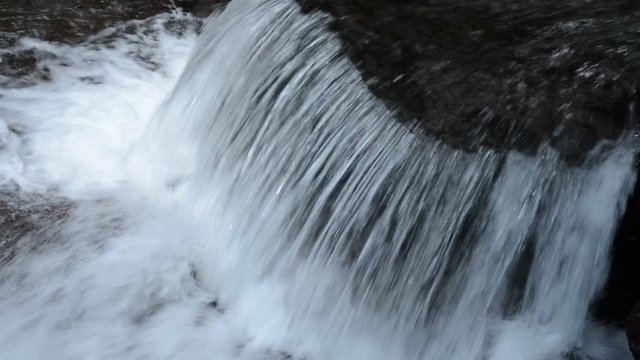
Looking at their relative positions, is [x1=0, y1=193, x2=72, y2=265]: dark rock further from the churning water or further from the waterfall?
the waterfall

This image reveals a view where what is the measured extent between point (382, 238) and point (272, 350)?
747mm

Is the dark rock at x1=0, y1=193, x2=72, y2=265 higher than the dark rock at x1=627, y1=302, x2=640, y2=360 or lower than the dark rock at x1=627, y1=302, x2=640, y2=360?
lower

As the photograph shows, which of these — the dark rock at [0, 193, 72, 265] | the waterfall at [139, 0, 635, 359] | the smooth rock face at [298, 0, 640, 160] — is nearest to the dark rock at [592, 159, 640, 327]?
the waterfall at [139, 0, 635, 359]

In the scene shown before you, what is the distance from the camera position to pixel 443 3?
4.04m

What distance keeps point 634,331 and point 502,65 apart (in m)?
1.30

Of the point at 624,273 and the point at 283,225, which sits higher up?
the point at 624,273

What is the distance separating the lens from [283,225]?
3.71 metres

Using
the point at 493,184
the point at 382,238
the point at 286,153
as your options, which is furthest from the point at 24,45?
the point at 493,184

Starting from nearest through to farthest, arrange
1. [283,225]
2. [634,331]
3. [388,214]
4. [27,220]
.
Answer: [634,331] → [388,214] → [283,225] → [27,220]

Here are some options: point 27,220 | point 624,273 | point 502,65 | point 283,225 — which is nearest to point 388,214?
point 283,225

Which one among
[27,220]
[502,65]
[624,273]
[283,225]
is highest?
[502,65]

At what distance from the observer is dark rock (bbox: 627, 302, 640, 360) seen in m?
2.86

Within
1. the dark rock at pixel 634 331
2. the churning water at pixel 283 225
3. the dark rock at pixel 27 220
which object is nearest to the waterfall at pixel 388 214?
the churning water at pixel 283 225

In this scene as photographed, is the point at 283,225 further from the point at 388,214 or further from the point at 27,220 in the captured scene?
the point at 27,220
